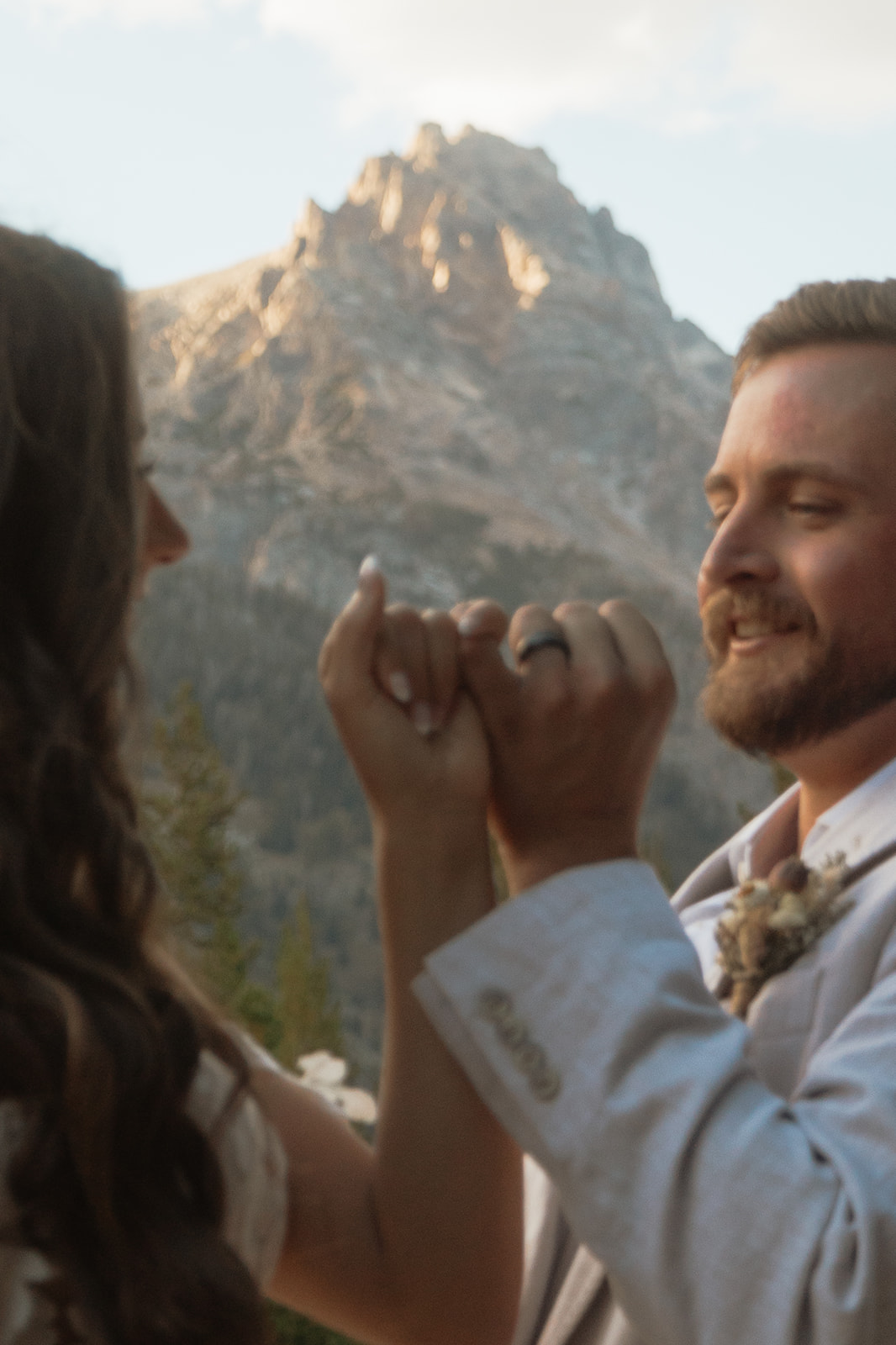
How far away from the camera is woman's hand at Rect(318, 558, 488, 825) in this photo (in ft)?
6.06

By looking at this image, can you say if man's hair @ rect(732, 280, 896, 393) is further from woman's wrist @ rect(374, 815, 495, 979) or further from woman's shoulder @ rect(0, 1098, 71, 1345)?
woman's shoulder @ rect(0, 1098, 71, 1345)

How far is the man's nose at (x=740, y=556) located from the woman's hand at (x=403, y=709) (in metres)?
0.61

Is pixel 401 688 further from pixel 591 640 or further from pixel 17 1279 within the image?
pixel 17 1279

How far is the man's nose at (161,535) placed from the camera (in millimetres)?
1853

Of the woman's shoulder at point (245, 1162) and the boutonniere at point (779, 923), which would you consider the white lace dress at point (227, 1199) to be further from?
the boutonniere at point (779, 923)

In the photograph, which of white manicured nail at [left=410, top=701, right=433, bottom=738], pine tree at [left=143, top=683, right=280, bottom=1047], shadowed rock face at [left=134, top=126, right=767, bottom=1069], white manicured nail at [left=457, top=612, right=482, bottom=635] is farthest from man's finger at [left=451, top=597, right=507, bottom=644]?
shadowed rock face at [left=134, top=126, right=767, bottom=1069]

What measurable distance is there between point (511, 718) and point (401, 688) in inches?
6.2

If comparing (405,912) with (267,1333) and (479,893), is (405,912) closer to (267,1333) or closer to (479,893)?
(479,893)

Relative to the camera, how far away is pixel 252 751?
95.9 m

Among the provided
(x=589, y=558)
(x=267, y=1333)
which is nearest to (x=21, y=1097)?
(x=267, y=1333)

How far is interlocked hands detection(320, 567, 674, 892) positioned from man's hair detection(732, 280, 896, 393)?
0.85m

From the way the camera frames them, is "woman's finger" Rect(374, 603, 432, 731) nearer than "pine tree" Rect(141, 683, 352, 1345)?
Yes

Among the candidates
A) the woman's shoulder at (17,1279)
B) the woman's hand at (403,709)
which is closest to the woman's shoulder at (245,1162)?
the woman's shoulder at (17,1279)

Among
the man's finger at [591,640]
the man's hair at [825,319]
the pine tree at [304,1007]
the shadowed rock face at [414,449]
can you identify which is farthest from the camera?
the shadowed rock face at [414,449]
